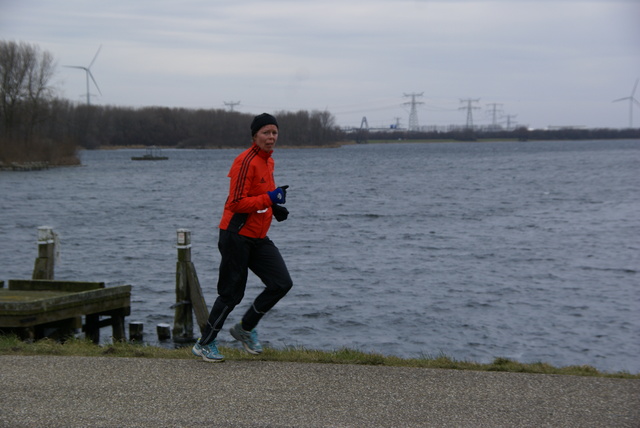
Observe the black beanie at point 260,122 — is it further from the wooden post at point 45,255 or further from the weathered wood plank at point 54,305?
the wooden post at point 45,255

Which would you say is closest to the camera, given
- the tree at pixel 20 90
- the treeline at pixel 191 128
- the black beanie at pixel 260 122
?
the black beanie at pixel 260 122

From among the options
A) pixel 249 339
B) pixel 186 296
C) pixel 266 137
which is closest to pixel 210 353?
pixel 249 339

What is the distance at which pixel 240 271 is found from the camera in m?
6.54

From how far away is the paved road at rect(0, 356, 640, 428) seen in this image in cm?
517

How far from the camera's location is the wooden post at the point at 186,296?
41.4ft

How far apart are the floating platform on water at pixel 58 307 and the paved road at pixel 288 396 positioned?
3.12 metres

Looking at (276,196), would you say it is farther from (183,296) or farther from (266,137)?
(183,296)

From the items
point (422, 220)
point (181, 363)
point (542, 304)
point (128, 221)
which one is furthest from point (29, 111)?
point (181, 363)

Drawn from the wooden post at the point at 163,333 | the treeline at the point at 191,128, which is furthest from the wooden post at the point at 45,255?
the treeline at the point at 191,128

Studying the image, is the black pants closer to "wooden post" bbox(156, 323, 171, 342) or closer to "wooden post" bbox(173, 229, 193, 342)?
"wooden post" bbox(173, 229, 193, 342)

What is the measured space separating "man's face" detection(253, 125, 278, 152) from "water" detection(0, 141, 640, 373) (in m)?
5.60

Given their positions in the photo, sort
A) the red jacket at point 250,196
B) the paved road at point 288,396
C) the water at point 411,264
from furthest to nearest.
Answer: the water at point 411,264 → the red jacket at point 250,196 → the paved road at point 288,396

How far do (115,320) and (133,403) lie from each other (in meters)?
6.82

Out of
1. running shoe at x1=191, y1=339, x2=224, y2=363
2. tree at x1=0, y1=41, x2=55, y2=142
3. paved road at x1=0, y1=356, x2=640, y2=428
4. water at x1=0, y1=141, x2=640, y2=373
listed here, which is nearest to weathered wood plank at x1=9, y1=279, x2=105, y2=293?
water at x1=0, y1=141, x2=640, y2=373
